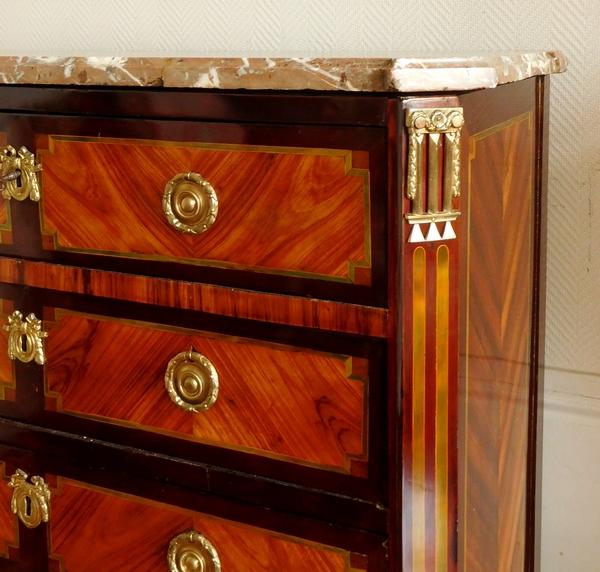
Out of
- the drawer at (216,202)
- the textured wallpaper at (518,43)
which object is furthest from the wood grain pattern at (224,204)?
the textured wallpaper at (518,43)

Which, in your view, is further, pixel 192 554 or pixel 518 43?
pixel 518 43

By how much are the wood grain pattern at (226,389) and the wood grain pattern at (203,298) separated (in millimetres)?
33

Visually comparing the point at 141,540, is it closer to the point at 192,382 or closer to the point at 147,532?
the point at 147,532

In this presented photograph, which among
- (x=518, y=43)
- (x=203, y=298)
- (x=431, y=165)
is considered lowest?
(x=203, y=298)

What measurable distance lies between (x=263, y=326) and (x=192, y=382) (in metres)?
0.11

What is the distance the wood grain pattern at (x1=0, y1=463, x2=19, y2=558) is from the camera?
3.62ft

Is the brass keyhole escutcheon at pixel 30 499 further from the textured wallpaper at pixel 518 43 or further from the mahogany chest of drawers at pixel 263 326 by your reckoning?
the textured wallpaper at pixel 518 43

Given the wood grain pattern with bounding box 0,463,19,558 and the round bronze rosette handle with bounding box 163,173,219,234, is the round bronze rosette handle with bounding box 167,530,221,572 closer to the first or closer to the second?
the wood grain pattern with bounding box 0,463,19,558

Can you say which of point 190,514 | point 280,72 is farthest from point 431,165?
point 190,514

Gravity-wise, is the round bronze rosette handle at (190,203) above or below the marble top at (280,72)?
below

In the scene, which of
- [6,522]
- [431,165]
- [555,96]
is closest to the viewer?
[431,165]

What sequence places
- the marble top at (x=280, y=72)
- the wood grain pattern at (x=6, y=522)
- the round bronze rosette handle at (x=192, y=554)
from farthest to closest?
1. the wood grain pattern at (x=6, y=522)
2. the round bronze rosette handle at (x=192, y=554)
3. the marble top at (x=280, y=72)

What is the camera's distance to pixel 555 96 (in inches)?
48.1

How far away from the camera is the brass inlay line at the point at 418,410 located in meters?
0.81
